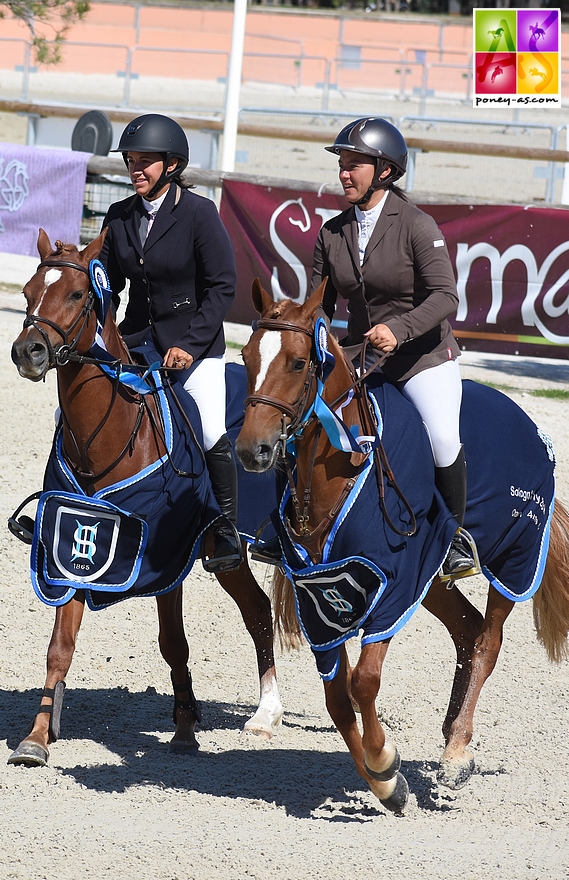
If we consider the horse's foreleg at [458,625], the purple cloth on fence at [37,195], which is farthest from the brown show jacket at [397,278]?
the purple cloth on fence at [37,195]

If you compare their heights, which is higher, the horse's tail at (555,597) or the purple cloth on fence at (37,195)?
the purple cloth on fence at (37,195)

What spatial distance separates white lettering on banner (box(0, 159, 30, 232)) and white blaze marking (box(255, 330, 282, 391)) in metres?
10.5

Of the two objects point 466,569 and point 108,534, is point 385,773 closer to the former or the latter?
point 466,569

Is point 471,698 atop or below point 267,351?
below

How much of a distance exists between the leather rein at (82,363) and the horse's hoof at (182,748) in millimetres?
1239

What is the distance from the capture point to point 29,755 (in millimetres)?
4645

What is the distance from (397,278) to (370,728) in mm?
1738

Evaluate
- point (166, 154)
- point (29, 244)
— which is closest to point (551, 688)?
point (166, 154)

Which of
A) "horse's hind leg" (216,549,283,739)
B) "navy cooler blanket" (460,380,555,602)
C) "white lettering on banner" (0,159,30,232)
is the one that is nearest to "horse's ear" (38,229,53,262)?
"horse's hind leg" (216,549,283,739)

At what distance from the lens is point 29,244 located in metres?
13.8

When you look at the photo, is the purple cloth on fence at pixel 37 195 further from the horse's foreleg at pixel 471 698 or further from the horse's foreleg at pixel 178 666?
the horse's foreleg at pixel 471 698

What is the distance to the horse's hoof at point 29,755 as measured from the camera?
465 cm

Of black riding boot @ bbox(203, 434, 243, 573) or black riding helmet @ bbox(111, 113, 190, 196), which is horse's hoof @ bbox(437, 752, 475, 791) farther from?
black riding helmet @ bbox(111, 113, 190, 196)

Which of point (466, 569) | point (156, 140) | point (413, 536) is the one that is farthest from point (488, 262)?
point (413, 536)
